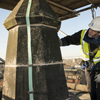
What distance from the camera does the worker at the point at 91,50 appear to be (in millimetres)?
3297

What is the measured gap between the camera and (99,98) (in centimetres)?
321

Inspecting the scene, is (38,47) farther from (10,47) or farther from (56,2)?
(56,2)

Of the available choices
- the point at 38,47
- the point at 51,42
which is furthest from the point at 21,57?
the point at 51,42

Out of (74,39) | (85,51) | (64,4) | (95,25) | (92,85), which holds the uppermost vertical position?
(64,4)

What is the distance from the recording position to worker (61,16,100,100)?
10.8ft

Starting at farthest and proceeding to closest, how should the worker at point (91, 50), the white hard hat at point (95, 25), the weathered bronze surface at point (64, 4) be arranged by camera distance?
1. the weathered bronze surface at point (64, 4)
2. the white hard hat at point (95, 25)
3. the worker at point (91, 50)

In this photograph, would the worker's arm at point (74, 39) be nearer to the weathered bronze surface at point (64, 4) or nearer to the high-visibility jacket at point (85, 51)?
the high-visibility jacket at point (85, 51)

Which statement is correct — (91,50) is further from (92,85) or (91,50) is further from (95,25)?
(92,85)

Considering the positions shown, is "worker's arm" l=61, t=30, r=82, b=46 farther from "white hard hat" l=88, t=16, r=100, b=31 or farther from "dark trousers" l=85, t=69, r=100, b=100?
"dark trousers" l=85, t=69, r=100, b=100

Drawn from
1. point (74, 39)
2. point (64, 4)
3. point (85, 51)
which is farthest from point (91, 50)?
point (64, 4)

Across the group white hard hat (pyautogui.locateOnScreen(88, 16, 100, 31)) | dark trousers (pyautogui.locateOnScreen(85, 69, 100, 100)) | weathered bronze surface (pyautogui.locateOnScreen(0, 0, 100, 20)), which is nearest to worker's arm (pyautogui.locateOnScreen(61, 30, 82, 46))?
white hard hat (pyautogui.locateOnScreen(88, 16, 100, 31))

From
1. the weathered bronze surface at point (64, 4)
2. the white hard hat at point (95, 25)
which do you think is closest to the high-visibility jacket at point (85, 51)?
the white hard hat at point (95, 25)

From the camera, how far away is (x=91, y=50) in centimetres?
336

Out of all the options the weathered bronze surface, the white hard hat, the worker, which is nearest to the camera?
the worker
